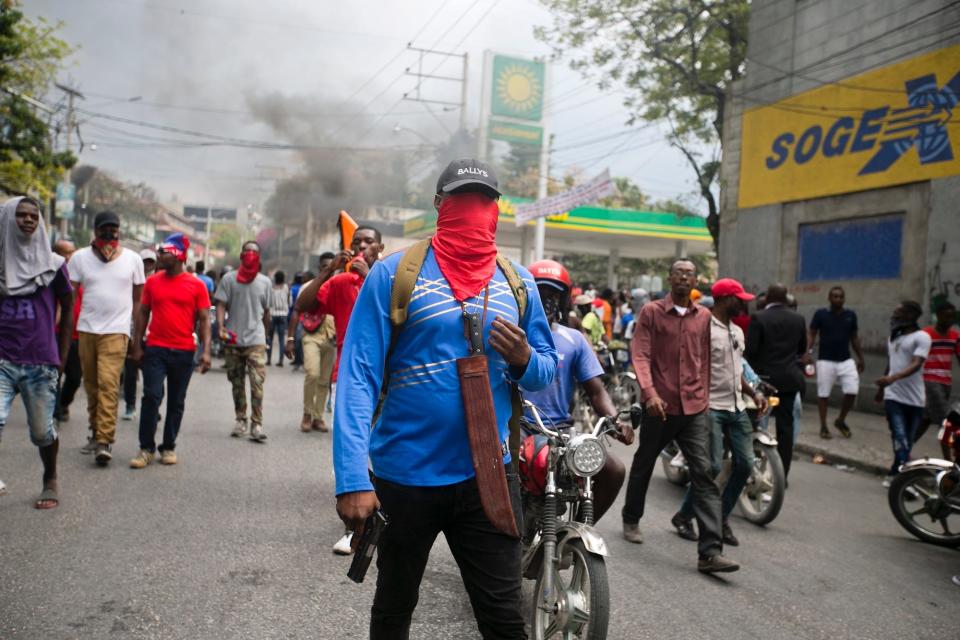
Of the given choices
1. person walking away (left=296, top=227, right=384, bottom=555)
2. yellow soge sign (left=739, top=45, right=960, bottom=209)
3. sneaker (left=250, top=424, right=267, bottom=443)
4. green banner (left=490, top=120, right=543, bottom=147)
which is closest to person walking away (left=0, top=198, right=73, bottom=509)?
person walking away (left=296, top=227, right=384, bottom=555)

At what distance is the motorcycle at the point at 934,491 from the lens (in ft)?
19.3

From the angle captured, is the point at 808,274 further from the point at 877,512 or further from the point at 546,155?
the point at 546,155

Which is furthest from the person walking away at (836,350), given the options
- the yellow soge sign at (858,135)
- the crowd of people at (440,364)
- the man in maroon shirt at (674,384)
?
the man in maroon shirt at (674,384)

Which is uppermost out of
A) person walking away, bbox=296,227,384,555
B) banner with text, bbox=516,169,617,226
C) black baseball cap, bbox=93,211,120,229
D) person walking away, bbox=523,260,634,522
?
banner with text, bbox=516,169,617,226

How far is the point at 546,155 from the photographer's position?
32.1 metres

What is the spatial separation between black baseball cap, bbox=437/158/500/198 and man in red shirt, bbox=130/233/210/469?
4.82 m

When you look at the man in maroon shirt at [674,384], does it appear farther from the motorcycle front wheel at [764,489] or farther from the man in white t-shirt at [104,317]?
the man in white t-shirt at [104,317]

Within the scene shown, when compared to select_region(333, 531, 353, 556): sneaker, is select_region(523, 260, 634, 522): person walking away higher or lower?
higher

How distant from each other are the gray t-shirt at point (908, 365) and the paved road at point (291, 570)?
147 cm

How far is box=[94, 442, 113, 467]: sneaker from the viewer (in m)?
6.52

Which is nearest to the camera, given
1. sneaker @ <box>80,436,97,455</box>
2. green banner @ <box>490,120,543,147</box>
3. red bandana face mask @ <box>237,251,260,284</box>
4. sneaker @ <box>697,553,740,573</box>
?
sneaker @ <box>697,553,740,573</box>

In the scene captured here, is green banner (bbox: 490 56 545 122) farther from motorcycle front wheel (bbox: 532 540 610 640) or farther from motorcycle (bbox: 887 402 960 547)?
motorcycle front wheel (bbox: 532 540 610 640)

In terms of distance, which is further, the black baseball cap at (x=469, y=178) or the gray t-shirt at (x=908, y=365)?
the gray t-shirt at (x=908, y=365)

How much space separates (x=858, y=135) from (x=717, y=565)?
11311 millimetres
